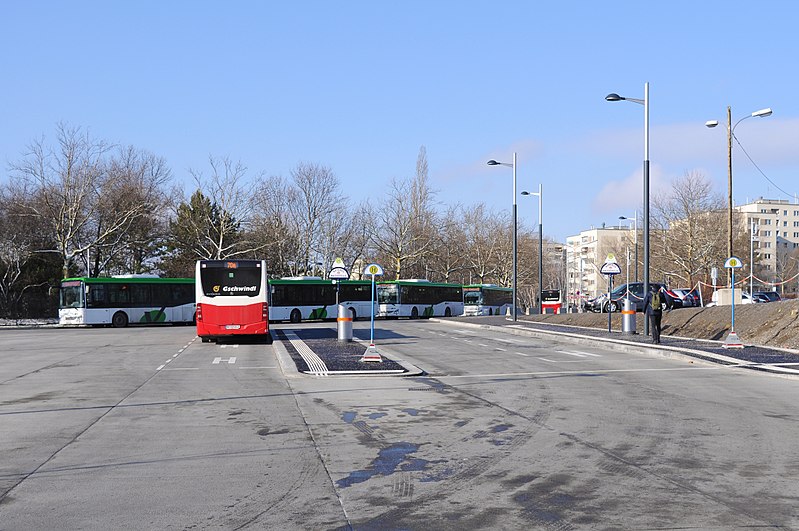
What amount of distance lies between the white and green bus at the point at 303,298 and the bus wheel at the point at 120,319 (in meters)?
9.19

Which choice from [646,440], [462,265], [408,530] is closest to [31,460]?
[408,530]

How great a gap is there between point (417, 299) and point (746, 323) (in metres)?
39.9

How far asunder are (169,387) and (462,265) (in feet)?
270

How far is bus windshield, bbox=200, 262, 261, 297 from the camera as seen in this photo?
29.2 metres

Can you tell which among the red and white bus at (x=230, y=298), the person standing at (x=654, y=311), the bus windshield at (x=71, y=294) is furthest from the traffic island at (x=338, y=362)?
the bus windshield at (x=71, y=294)

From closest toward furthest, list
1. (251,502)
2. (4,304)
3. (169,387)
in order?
(251,502) → (169,387) → (4,304)

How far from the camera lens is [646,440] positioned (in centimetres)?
1001

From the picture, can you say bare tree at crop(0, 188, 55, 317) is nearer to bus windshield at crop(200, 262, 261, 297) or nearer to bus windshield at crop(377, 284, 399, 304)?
bus windshield at crop(377, 284, 399, 304)

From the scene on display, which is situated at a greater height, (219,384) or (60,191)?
(60,191)

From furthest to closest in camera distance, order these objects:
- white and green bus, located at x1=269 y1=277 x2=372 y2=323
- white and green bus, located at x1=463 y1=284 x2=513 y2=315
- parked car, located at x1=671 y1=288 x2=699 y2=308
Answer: white and green bus, located at x1=463 y1=284 x2=513 y2=315, white and green bus, located at x1=269 y1=277 x2=372 y2=323, parked car, located at x1=671 y1=288 x2=699 y2=308

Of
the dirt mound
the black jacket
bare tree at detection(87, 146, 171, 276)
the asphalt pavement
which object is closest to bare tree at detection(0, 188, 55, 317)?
bare tree at detection(87, 146, 171, 276)

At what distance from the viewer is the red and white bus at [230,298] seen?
2923cm

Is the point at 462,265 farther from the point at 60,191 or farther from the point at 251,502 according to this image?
the point at 251,502

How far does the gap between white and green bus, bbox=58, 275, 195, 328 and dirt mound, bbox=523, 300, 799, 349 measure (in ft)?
88.3
